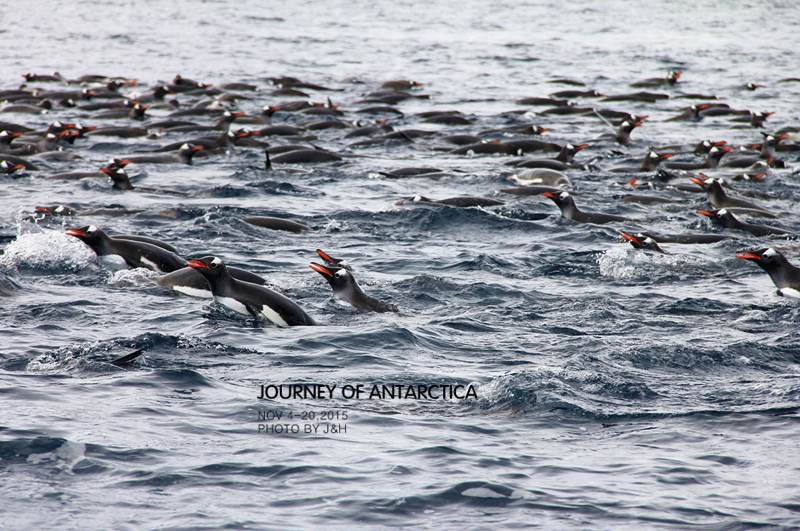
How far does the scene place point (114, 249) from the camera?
31.1 ft

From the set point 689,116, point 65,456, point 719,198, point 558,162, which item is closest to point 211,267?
point 65,456

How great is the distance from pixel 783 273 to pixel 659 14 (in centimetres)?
4660

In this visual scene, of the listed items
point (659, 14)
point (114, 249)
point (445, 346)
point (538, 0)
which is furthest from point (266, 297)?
point (538, 0)

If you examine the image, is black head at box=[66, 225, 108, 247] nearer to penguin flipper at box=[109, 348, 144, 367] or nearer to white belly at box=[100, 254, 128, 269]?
white belly at box=[100, 254, 128, 269]

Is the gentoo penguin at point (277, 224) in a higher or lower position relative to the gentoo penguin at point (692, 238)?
lower

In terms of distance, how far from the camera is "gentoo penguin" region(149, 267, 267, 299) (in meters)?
8.83

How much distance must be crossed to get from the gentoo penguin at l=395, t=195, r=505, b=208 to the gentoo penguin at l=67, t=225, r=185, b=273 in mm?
4742

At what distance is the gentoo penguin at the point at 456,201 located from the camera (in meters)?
13.3

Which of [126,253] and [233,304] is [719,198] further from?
[126,253]

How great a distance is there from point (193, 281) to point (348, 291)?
162cm

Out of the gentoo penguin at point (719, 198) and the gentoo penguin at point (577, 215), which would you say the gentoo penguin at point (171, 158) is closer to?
the gentoo penguin at point (577, 215)

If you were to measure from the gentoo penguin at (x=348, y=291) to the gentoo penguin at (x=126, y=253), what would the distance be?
6.38ft

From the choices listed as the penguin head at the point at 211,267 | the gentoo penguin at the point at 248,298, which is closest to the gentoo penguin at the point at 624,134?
the gentoo penguin at the point at 248,298

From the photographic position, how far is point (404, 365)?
23.2 feet
